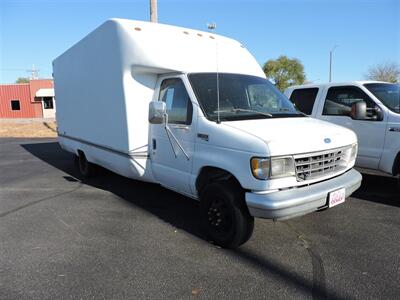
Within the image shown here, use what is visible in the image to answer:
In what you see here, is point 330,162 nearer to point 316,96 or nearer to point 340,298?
point 340,298

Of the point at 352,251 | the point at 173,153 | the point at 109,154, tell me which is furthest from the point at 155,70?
the point at 352,251

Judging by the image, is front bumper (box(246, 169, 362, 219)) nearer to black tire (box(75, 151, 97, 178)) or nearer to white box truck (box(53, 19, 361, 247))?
white box truck (box(53, 19, 361, 247))

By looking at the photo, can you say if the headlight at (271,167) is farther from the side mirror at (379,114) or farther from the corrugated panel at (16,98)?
the corrugated panel at (16,98)

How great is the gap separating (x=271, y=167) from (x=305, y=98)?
437 centimetres

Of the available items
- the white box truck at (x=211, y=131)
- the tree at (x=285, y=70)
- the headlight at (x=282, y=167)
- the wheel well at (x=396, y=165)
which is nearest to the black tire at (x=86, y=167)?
the white box truck at (x=211, y=131)

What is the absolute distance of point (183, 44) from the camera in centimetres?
521

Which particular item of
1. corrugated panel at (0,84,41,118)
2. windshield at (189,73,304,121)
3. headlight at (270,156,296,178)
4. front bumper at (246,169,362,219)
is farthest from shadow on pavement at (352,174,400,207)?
corrugated panel at (0,84,41,118)

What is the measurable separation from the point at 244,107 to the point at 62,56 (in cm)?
594

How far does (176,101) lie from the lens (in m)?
4.86

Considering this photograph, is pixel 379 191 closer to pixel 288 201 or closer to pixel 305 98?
pixel 305 98

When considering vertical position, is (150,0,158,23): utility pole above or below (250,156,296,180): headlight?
above

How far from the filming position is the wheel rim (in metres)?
4.09

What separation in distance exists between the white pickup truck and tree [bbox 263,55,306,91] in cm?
3405

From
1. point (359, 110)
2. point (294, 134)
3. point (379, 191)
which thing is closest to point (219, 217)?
point (294, 134)
